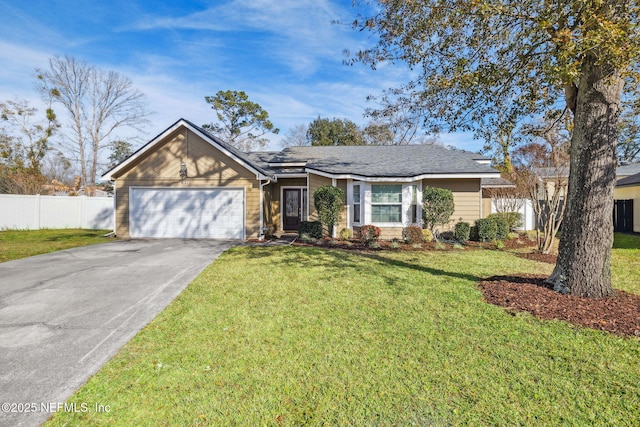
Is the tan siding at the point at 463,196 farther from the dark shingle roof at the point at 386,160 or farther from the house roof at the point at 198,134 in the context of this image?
the house roof at the point at 198,134

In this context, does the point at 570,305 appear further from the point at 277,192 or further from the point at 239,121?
the point at 239,121

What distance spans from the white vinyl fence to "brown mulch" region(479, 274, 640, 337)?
69.8 feet

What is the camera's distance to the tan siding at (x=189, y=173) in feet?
40.9

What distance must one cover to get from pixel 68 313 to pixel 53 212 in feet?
56.6

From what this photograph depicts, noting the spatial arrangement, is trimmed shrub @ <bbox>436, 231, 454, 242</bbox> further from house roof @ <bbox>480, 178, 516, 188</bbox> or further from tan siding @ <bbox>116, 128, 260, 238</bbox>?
tan siding @ <bbox>116, 128, 260, 238</bbox>

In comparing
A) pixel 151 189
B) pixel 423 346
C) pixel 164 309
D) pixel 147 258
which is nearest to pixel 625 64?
pixel 423 346

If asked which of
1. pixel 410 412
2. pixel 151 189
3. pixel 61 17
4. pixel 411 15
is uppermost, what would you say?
pixel 61 17

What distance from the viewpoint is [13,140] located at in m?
21.5

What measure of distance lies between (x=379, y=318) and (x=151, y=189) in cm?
1179

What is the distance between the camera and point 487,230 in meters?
11.9

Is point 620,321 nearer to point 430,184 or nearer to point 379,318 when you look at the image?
point 379,318

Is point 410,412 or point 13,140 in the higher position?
point 13,140

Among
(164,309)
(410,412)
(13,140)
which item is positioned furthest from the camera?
(13,140)

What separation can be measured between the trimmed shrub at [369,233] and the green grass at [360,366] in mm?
5907
